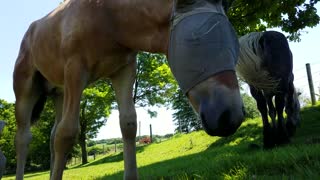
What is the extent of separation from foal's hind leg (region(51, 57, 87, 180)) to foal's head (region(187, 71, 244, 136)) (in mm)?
1174

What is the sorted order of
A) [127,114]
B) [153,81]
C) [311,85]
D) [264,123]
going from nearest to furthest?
[127,114]
[264,123]
[311,85]
[153,81]

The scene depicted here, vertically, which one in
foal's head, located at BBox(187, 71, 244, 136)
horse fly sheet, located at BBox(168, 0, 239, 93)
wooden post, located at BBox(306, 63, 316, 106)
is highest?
wooden post, located at BBox(306, 63, 316, 106)

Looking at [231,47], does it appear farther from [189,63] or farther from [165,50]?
[165,50]

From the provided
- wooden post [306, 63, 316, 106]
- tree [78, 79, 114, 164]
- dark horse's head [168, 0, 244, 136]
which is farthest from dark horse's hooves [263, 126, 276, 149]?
tree [78, 79, 114, 164]

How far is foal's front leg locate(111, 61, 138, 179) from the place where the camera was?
328 centimetres

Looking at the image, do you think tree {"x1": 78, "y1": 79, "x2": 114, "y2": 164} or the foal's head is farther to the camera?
tree {"x1": 78, "y1": 79, "x2": 114, "y2": 164}

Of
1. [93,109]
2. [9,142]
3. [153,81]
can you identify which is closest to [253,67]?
[153,81]

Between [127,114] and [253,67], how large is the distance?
3.02m

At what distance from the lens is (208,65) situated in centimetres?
207

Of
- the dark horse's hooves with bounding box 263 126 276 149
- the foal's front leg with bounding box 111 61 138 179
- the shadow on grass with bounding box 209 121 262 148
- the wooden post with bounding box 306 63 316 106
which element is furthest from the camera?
the wooden post with bounding box 306 63 316 106

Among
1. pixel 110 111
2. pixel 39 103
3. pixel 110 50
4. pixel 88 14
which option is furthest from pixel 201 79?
pixel 110 111

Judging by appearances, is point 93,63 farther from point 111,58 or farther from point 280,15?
point 280,15

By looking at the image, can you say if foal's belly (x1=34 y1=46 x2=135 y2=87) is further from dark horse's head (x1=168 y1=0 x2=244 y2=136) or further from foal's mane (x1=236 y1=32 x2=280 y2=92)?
foal's mane (x1=236 y1=32 x2=280 y2=92)

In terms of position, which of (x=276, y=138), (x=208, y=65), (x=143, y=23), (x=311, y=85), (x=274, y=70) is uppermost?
(x=311, y=85)
